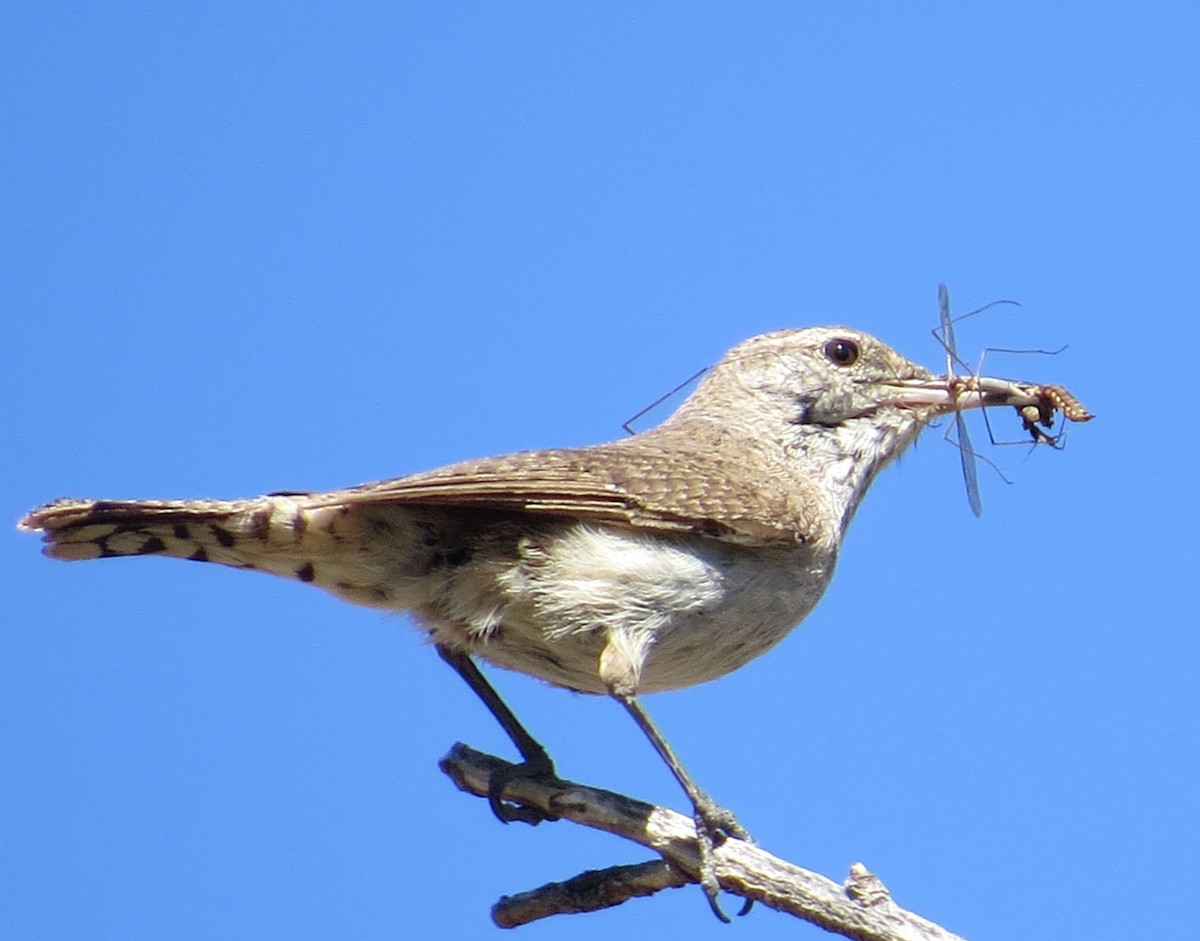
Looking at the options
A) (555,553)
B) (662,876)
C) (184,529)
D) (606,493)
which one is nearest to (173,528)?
(184,529)

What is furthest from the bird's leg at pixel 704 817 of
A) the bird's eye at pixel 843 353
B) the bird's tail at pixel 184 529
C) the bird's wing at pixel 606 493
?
the bird's eye at pixel 843 353

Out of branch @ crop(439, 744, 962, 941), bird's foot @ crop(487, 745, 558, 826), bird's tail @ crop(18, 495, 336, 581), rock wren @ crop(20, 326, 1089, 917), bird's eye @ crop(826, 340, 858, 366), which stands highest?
bird's eye @ crop(826, 340, 858, 366)

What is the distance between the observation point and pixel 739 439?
25.8 ft

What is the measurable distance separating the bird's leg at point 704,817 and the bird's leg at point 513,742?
1.49ft

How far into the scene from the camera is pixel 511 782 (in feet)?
21.7

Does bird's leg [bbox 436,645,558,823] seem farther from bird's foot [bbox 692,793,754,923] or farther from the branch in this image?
bird's foot [bbox 692,793,754,923]

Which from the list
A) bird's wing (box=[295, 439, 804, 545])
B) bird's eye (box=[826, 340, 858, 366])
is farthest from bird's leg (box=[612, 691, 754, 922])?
bird's eye (box=[826, 340, 858, 366])

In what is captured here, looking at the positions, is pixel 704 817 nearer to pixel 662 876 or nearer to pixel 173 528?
pixel 662 876

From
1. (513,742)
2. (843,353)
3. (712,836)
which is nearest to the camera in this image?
(712,836)

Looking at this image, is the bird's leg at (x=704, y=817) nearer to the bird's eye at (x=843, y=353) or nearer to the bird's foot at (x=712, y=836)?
the bird's foot at (x=712, y=836)

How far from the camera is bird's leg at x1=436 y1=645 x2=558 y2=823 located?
6691 mm

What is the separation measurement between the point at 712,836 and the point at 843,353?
2909 mm

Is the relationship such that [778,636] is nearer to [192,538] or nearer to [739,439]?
[739,439]

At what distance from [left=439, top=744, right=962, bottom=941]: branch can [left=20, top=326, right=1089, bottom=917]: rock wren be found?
0.14 m
